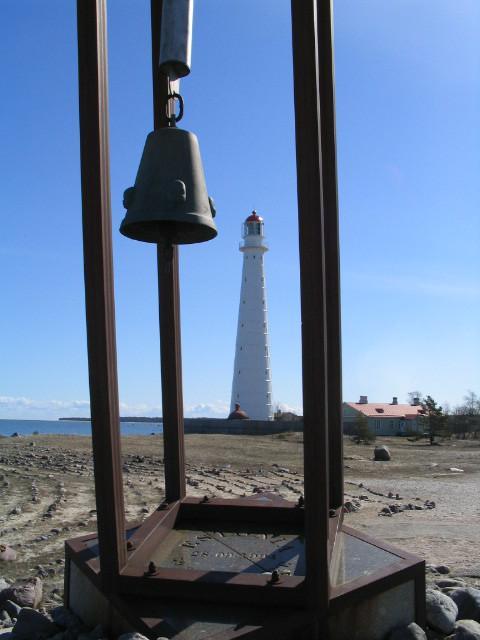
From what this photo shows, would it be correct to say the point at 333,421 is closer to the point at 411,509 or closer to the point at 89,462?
the point at 411,509

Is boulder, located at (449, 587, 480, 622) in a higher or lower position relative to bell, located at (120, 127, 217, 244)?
lower

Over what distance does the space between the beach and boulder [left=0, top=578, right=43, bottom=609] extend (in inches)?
13.0

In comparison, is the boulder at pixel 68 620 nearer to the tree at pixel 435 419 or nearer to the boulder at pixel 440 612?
the boulder at pixel 440 612

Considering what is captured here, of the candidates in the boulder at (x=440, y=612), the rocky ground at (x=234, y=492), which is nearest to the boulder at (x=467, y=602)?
the boulder at (x=440, y=612)

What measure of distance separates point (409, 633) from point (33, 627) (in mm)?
2507

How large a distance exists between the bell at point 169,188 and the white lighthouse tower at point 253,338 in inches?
1595

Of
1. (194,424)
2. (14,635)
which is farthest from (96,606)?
(194,424)

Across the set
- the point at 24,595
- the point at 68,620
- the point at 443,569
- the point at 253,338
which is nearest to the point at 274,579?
the point at 68,620

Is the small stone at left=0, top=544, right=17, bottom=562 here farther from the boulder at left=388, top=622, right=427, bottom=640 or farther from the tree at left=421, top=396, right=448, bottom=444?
the tree at left=421, top=396, right=448, bottom=444

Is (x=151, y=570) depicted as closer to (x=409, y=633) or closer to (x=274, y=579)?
(x=274, y=579)

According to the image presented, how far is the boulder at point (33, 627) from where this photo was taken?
4.58 metres

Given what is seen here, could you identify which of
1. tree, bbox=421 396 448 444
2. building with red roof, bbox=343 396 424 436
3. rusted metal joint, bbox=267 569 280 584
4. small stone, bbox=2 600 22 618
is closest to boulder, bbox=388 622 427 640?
rusted metal joint, bbox=267 569 280 584

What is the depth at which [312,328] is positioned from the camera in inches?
155

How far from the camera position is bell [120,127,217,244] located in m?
4.32
